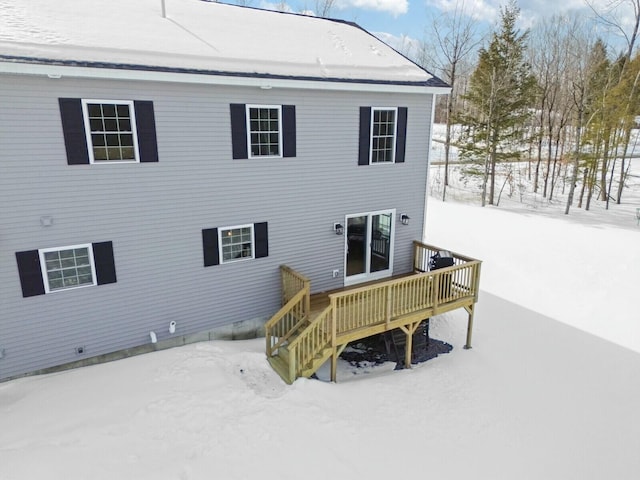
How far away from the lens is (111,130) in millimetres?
7414

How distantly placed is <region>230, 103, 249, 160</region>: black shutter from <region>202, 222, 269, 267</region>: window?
1611mm

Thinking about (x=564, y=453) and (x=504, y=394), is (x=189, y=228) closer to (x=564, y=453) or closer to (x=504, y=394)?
(x=504, y=394)

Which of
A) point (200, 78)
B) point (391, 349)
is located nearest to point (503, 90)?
point (391, 349)

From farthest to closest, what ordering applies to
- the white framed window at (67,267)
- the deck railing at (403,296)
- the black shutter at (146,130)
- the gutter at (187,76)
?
the deck railing at (403,296) → the black shutter at (146,130) → the white framed window at (67,267) → the gutter at (187,76)

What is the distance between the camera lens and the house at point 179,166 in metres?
7.01

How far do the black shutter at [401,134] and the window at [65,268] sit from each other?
7090 mm

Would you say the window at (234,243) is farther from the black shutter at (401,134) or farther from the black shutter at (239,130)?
the black shutter at (401,134)

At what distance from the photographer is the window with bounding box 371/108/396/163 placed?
10156 millimetres

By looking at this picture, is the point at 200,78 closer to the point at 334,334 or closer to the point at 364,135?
the point at 364,135

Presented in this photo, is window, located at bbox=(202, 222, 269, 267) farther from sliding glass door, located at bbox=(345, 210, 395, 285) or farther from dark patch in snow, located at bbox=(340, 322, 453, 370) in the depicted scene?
dark patch in snow, located at bbox=(340, 322, 453, 370)

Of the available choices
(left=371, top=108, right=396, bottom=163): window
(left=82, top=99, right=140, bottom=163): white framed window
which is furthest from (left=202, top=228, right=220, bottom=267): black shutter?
(left=371, top=108, right=396, bottom=163): window

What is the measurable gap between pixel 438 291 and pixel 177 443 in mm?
6247

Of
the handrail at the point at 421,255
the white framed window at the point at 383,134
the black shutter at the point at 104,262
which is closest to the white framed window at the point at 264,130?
the white framed window at the point at 383,134

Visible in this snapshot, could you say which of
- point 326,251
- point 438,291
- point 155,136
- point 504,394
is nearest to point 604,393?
point 504,394
